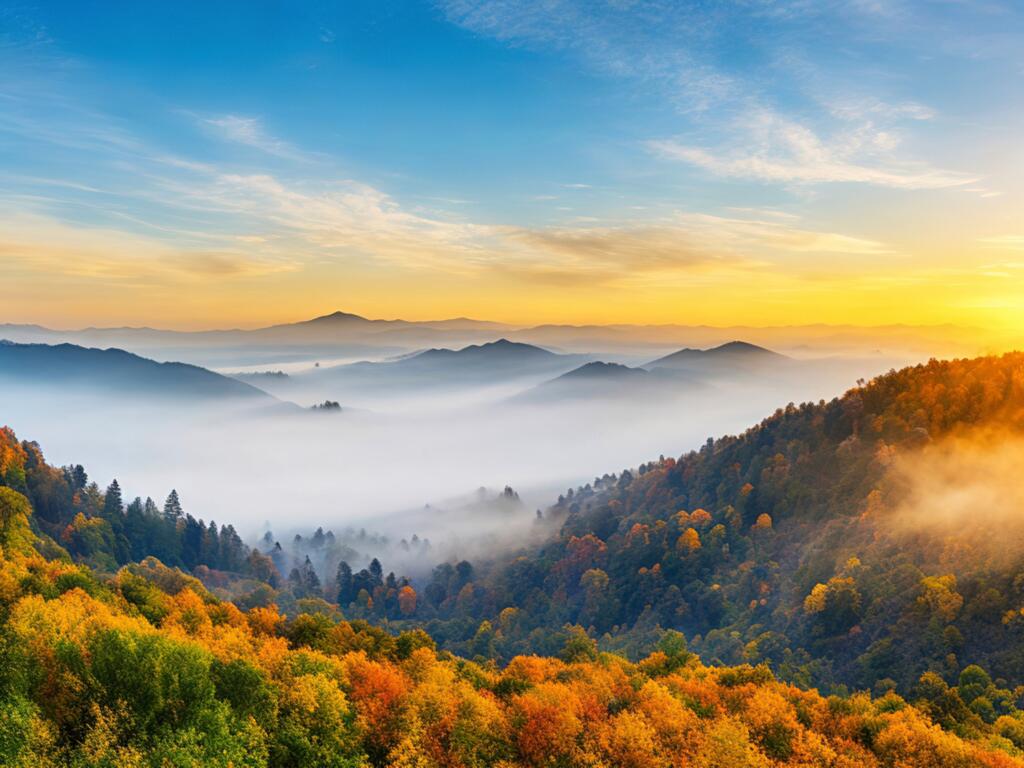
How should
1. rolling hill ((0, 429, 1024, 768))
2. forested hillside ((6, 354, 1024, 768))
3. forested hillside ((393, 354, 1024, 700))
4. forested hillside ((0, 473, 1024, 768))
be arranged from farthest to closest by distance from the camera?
forested hillside ((393, 354, 1024, 700))
forested hillside ((6, 354, 1024, 768))
rolling hill ((0, 429, 1024, 768))
forested hillside ((0, 473, 1024, 768))

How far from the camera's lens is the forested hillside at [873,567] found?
10975cm

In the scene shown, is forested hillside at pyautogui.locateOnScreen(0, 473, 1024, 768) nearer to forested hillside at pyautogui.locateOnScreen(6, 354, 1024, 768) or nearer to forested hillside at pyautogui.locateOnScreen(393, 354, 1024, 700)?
forested hillside at pyautogui.locateOnScreen(6, 354, 1024, 768)

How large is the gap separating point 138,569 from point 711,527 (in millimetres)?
148772

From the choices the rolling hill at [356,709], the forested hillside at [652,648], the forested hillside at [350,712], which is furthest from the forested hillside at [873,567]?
the rolling hill at [356,709]

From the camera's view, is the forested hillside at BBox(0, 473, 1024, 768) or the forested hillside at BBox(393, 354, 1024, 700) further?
the forested hillside at BBox(393, 354, 1024, 700)

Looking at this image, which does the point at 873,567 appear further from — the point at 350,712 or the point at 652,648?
the point at 350,712

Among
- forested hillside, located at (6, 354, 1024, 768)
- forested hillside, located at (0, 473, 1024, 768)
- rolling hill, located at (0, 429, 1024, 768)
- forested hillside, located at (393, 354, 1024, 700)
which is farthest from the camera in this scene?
forested hillside, located at (393, 354, 1024, 700)

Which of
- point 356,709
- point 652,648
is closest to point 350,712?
point 356,709

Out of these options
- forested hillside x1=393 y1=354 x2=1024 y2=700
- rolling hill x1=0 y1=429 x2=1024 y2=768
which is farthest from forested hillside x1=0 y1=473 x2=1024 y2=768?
forested hillside x1=393 y1=354 x2=1024 y2=700

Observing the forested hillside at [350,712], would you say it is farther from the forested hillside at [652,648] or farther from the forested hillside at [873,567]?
the forested hillside at [873,567]

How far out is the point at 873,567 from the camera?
449 feet

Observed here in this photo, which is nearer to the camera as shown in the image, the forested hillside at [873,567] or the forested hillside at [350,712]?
the forested hillside at [350,712]

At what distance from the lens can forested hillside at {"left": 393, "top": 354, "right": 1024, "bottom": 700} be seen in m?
110

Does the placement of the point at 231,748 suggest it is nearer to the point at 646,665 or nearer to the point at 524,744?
the point at 524,744
